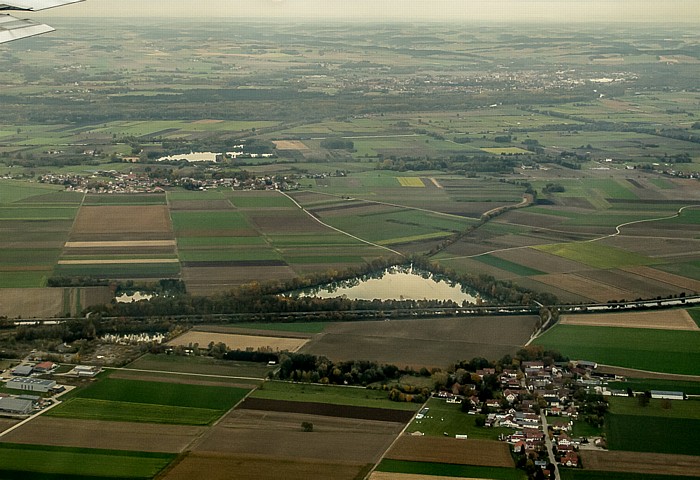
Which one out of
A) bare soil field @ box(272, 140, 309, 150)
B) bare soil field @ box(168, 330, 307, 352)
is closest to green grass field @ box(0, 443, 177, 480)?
bare soil field @ box(168, 330, 307, 352)

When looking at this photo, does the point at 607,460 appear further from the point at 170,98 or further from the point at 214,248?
the point at 170,98

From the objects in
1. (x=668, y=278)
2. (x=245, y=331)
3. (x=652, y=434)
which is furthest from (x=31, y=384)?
(x=668, y=278)

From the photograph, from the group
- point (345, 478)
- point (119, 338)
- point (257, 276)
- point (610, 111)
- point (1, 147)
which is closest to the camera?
point (345, 478)

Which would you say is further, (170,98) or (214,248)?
(170,98)

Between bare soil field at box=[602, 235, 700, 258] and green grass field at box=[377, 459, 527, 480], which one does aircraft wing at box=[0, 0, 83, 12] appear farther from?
bare soil field at box=[602, 235, 700, 258]

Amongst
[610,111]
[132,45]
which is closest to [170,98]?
[132,45]

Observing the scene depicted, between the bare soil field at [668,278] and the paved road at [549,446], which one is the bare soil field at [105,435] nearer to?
the paved road at [549,446]

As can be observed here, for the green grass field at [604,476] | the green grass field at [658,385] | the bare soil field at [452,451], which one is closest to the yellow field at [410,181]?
the green grass field at [658,385]
